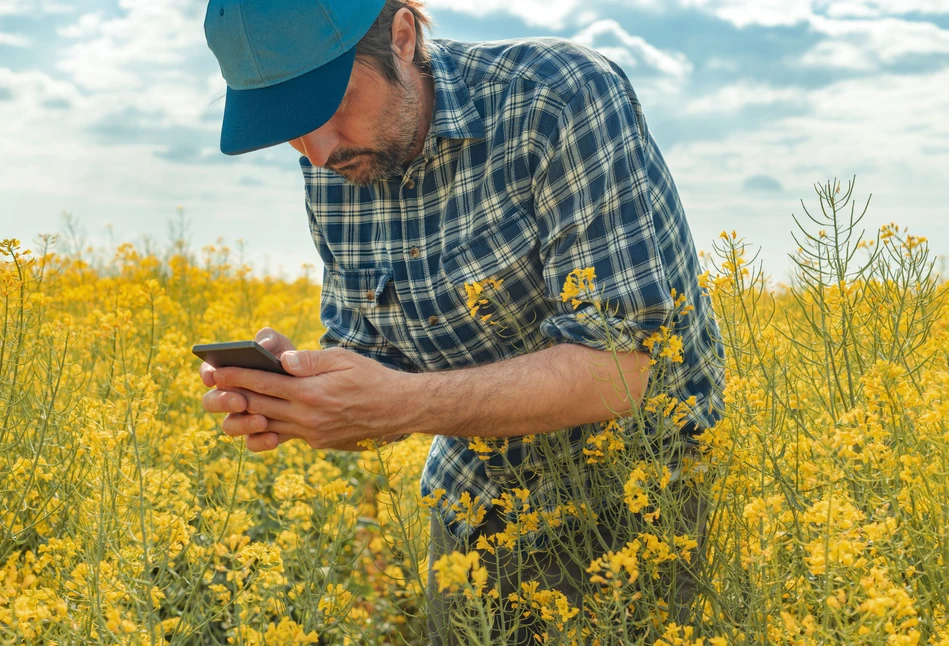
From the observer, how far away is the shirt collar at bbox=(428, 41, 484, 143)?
6.13 feet

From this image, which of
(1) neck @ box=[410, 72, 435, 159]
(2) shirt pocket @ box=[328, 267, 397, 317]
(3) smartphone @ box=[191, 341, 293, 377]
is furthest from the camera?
(2) shirt pocket @ box=[328, 267, 397, 317]

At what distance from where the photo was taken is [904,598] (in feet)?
3.54

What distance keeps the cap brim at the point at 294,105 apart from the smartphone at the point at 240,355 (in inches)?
17.2

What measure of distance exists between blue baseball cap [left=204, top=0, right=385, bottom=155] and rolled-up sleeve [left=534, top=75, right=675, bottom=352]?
46 centimetres

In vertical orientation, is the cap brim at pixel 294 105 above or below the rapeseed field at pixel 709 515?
above

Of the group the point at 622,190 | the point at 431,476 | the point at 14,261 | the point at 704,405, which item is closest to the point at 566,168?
the point at 622,190

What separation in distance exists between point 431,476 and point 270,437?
0.59 meters

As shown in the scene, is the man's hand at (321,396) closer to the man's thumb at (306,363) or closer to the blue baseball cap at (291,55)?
the man's thumb at (306,363)

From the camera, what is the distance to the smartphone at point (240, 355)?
5.20 ft

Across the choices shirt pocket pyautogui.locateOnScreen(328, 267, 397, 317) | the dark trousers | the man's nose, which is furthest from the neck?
the dark trousers

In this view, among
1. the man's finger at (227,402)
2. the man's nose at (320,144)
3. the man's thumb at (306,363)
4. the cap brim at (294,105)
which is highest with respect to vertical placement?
the cap brim at (294,105)

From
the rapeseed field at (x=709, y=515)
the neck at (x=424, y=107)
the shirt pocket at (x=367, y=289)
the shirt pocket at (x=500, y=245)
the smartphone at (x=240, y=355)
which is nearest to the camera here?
the rapeseed field at (x=709, y=515)

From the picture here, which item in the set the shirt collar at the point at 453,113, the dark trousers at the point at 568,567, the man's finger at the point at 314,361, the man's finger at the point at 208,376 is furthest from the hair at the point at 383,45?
the dark trousers at the point at 568,567

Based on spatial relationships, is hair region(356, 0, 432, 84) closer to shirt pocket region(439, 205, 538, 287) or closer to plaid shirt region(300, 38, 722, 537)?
plaid shirt region(300, 38, 722, 537)
